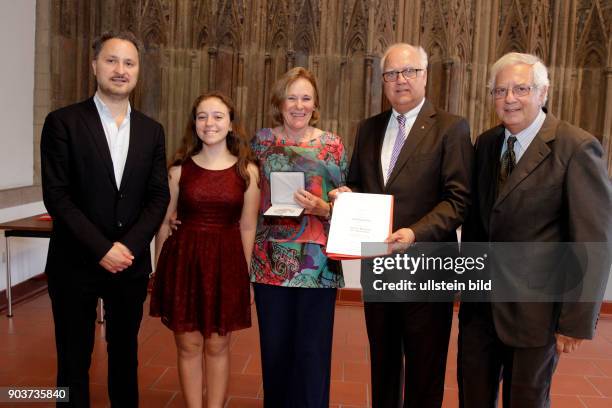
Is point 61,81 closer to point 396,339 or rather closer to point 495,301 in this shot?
point 396,339

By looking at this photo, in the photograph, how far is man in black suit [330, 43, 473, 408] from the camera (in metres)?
2.67

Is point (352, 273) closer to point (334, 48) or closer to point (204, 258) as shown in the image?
point (334, 48)

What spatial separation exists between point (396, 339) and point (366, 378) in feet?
4.64

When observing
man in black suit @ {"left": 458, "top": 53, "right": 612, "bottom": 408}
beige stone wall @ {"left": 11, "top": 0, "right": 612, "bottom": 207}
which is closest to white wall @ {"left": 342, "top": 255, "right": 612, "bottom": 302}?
beige stone wall @ {"left": 11, "top": 0, "right": 612, "bottom": 207}

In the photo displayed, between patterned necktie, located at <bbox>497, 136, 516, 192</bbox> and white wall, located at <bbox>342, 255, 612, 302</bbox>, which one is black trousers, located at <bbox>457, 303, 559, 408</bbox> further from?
white wall, located at <bbox>342, 255, 612, 302</bbox>

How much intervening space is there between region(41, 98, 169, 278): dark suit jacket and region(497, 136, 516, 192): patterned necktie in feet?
5.16

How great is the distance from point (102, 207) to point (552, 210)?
194 cm

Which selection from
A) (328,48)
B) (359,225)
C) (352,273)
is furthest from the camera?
(328,48)

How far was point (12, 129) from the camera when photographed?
228 inches

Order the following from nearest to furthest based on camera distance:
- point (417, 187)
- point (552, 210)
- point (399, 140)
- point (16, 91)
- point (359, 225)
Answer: point (552, 210) < point (359, 225) < point (417, 187) < point (399, 140) < point (16, 91)

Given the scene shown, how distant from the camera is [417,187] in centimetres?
273

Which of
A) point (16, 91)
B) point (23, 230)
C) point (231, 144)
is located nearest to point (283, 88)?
point (231, 144)

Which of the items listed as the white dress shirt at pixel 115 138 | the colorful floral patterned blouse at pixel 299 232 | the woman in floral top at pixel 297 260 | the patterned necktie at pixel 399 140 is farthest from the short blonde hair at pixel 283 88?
the white dress shirt at pixel 115 138

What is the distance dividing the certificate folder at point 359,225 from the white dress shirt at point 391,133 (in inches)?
9.1
